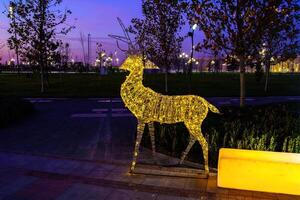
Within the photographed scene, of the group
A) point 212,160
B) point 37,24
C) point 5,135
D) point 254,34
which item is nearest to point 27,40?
point 37,24

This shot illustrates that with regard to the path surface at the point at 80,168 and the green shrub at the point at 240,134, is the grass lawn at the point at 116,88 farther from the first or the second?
the green shrub at the point at 240,134

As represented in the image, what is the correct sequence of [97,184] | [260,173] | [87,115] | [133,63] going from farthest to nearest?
[87,115] → [133,63] → [97,184] → [260,173]

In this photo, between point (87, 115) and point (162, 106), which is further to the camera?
point (87, 115)

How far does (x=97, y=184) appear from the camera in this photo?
7.15 metres

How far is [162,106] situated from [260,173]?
205 cm

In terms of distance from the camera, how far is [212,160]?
8.33 meters

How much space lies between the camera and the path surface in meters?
6.68

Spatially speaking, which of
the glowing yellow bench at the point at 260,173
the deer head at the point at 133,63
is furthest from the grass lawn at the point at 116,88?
the glowing yellow bench at the point at 260,173

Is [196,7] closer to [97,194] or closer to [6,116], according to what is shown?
[6,116]

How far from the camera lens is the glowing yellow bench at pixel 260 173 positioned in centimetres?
648

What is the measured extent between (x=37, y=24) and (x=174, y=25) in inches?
370

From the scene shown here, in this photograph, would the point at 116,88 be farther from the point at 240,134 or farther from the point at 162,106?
the point at 162,106

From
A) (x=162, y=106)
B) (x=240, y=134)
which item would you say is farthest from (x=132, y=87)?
(x=240, y=134)

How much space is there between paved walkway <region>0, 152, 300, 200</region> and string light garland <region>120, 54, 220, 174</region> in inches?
30.5
